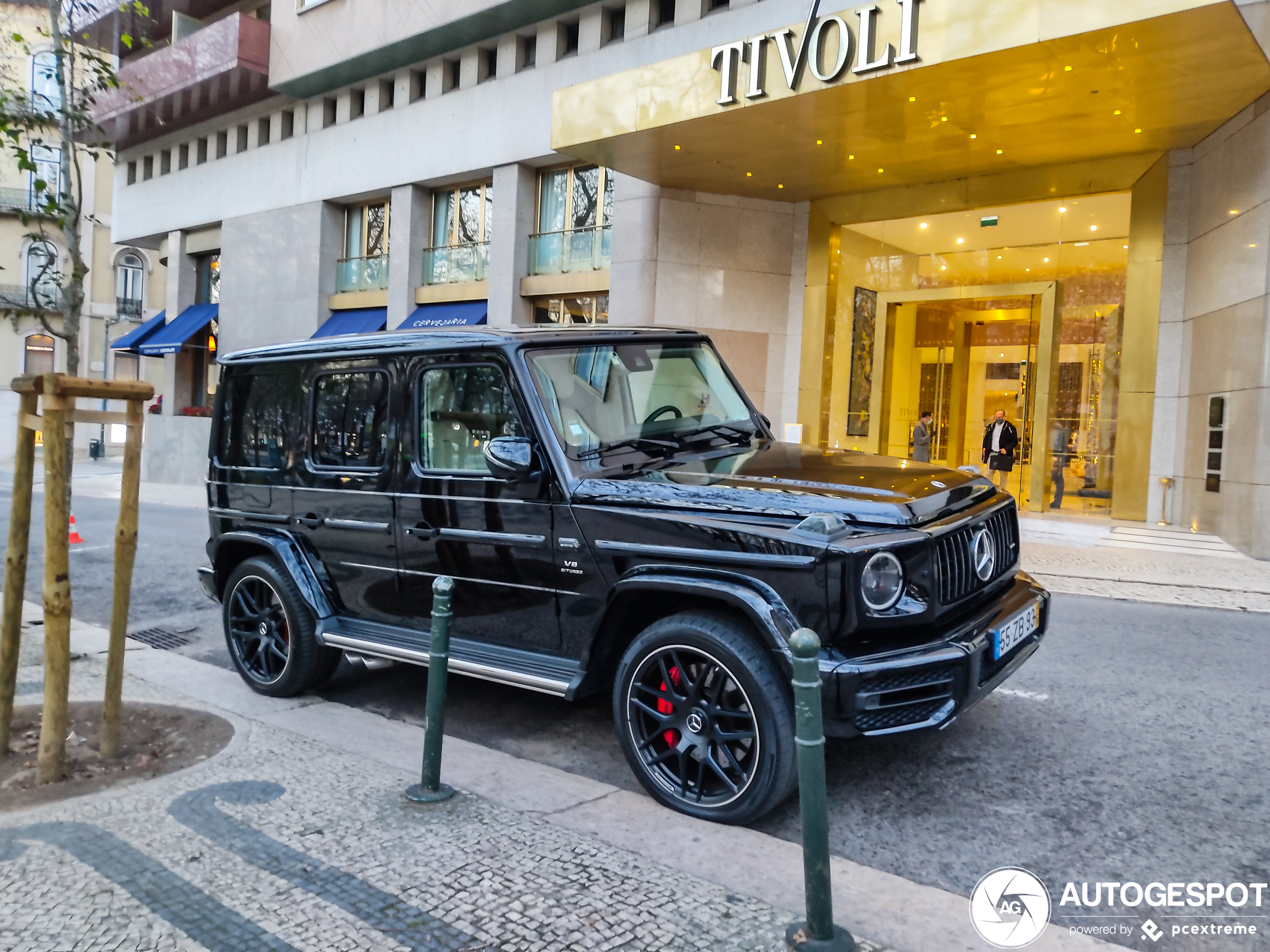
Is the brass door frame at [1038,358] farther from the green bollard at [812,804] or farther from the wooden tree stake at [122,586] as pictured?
the green bollard at [812,804]

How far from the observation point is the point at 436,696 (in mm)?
3928

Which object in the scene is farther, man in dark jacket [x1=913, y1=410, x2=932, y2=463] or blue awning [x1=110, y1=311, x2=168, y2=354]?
blue awning [x1=110, y1=311, x2=168, y2=354]

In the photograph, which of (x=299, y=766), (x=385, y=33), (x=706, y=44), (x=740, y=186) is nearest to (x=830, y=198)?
(x=740, y=186)

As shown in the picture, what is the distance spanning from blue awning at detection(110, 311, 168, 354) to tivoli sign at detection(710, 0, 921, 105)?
2333cm

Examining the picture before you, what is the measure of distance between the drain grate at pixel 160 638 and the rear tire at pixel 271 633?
1715 millimetres

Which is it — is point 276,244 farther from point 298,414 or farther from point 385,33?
point 298,414

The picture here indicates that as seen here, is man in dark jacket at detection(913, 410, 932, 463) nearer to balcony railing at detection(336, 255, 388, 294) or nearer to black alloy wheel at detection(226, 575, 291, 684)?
balcony railing at detection(336, 255, 388, 294)

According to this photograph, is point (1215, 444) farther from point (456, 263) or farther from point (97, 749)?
point (456, 263)

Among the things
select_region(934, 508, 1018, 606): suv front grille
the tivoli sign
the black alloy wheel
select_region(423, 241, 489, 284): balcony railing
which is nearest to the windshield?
select_region(934, 508, 1018, 606): suv front grille

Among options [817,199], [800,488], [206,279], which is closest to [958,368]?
[817,199]

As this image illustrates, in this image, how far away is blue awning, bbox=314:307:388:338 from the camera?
2339cm

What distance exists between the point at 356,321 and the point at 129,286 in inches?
1133

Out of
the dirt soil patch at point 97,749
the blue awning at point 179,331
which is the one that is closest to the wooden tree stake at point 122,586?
the dirt soil patch at point 97,749

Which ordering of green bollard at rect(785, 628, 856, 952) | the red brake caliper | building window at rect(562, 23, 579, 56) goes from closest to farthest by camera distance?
green bollard at rect(785, 628, 856, 952) < the red brake caliper < building window at rect(562, 23, 579, 56)
